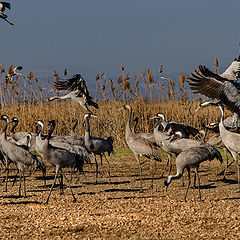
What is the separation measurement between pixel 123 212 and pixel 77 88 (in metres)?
6.32

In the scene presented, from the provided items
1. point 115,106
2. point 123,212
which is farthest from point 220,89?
point 115,106

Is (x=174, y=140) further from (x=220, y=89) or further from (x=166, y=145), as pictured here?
(x=220, y=89)

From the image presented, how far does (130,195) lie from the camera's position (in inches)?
293

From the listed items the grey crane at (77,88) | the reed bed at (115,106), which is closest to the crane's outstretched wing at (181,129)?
the grey crane at (77,88)

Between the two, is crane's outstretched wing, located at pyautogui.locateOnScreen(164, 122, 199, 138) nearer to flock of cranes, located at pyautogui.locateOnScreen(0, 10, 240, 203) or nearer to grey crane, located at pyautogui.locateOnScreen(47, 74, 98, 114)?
flock of cranes, located at pyautogui.locateOnScreen(0, 10, 240, 203)

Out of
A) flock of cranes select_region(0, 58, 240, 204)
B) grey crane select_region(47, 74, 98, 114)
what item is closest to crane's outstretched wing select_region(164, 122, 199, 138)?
flock of cranes select_region(0, 58, 240, 204)

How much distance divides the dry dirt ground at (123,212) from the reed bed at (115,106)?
554cm

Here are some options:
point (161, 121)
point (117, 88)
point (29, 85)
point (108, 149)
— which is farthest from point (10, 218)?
point (29, 85)

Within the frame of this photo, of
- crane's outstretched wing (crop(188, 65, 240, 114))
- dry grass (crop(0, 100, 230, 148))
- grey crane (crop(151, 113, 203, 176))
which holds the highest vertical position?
crane's outstretched wing (crop(188, 65, 240, 114))

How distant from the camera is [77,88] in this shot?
11.9m

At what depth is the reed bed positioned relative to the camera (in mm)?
14289

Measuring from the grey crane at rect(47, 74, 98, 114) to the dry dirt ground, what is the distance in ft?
11.3

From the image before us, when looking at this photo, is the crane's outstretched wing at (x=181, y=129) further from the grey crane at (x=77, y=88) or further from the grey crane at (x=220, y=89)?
the grey crane at (x=77, y=88)

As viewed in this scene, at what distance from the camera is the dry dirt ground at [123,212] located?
5.11m
